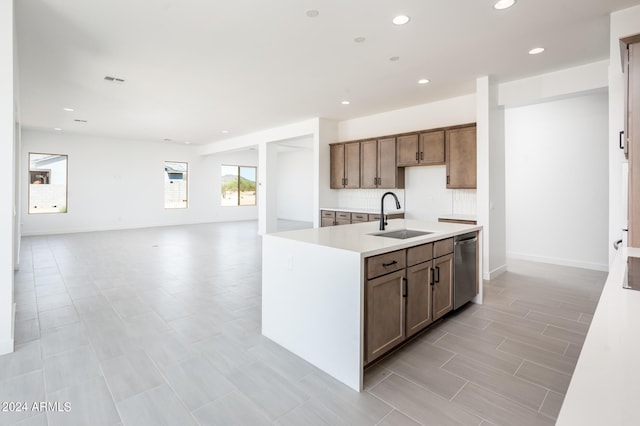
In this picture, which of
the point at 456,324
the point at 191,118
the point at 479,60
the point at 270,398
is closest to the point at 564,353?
the point at 456,324

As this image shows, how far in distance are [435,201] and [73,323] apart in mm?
5382

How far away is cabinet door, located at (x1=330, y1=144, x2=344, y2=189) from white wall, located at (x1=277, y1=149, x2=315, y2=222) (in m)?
5.14

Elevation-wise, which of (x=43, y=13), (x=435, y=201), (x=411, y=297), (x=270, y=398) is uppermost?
(x=43, y=13)

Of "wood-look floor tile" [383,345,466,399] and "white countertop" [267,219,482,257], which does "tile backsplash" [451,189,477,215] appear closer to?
"white countertop" [267,219,482,257]

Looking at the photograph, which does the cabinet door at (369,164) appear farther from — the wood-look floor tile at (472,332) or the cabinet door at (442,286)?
the wood-look floor tile at (472,332)

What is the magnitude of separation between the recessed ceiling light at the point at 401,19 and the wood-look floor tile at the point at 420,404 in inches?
120

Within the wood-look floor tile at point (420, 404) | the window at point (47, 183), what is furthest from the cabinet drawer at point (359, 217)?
the window at point (47, 183)

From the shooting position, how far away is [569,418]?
61 centimetres

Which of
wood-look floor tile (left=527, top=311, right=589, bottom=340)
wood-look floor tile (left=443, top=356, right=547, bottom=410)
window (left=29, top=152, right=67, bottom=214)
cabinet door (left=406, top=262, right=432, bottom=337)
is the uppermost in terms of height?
window (left=29, top=152, right=67, bottom=214)

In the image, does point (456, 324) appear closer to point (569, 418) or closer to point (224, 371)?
point (224, 371)

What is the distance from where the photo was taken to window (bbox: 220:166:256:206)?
1262 cm

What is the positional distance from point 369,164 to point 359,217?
42.6 inches

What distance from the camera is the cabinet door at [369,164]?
639cm

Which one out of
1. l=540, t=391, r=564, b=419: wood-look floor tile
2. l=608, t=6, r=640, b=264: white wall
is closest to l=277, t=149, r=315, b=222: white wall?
l=608, t=6, r=640, b=264: white wall
